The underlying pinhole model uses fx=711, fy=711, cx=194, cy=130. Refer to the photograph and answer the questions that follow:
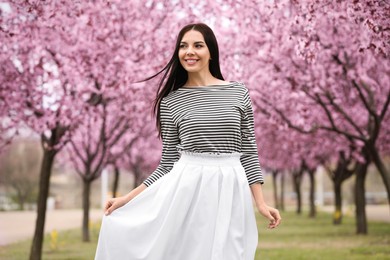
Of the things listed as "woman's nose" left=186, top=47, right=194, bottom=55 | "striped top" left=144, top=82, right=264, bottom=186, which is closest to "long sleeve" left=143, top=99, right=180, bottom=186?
"striped top" left=144, top=82, right=264, bottom=186

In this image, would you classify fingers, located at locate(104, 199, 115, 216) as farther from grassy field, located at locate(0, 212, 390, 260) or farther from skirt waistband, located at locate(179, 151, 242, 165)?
grassy field, located at locate(0, 212, 390, 260)

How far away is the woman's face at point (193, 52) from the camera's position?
4.38 m

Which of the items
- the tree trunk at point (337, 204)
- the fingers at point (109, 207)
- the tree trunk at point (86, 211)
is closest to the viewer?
the fingers at point (109, 207)

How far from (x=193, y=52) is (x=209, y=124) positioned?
1.50ft

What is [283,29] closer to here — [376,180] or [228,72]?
[228,72]

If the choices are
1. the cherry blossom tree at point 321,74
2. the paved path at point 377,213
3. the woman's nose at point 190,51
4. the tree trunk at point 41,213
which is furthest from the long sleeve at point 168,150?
the paved path at point 377,213

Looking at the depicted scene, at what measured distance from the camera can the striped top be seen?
4.27 m

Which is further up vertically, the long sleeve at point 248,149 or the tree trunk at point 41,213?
the long sleeve at point 248,149

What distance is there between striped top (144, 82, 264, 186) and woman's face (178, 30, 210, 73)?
0.15 meters

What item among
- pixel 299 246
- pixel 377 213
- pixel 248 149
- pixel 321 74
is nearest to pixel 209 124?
pixel 248 149

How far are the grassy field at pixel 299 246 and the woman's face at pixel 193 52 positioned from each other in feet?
31.3

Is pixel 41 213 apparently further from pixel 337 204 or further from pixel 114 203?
pixel 337 204

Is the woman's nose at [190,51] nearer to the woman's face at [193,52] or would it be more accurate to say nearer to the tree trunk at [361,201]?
the woman's face at [193,52]

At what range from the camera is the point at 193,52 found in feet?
14.3
